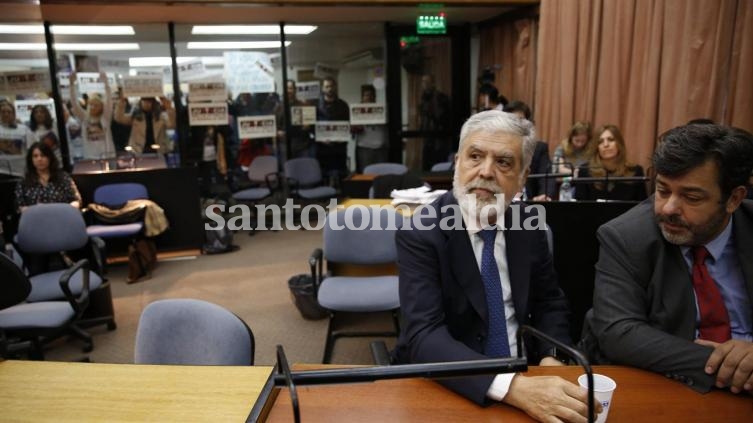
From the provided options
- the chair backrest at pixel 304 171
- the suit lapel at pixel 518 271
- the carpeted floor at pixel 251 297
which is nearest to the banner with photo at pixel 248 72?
the chair backrest at pixel 304 171

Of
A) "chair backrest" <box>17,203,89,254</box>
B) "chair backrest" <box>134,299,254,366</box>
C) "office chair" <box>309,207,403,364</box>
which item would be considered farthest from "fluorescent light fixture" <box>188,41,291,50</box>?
"chair backrest" <box>134,299,254,366</box>

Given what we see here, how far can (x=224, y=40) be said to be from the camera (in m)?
6.66

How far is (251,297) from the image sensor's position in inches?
169

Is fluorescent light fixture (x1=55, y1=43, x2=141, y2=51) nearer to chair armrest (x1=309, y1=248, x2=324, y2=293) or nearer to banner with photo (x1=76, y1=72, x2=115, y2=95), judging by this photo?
banner with photo (x1=76, y1=72, x2=115, y2=95)

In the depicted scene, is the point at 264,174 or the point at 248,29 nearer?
the point at 248,29

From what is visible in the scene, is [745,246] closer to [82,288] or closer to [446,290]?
[446,290]

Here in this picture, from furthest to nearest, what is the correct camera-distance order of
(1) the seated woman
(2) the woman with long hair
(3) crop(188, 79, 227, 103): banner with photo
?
(3) crop(188, 79, 227, 103): banner with photo
(2) the woman with long hair
(1) the seated woman

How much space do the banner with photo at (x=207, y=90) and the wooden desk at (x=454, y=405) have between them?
20.0ft

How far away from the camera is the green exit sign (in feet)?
21.2

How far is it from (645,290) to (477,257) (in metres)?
0.50

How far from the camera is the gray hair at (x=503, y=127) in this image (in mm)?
1616

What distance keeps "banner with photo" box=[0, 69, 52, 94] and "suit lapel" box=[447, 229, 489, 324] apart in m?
6.18

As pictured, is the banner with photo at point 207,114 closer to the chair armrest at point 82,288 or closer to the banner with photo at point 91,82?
the banner with photo at point 91,82

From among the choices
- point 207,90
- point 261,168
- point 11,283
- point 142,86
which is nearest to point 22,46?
point 142,86
